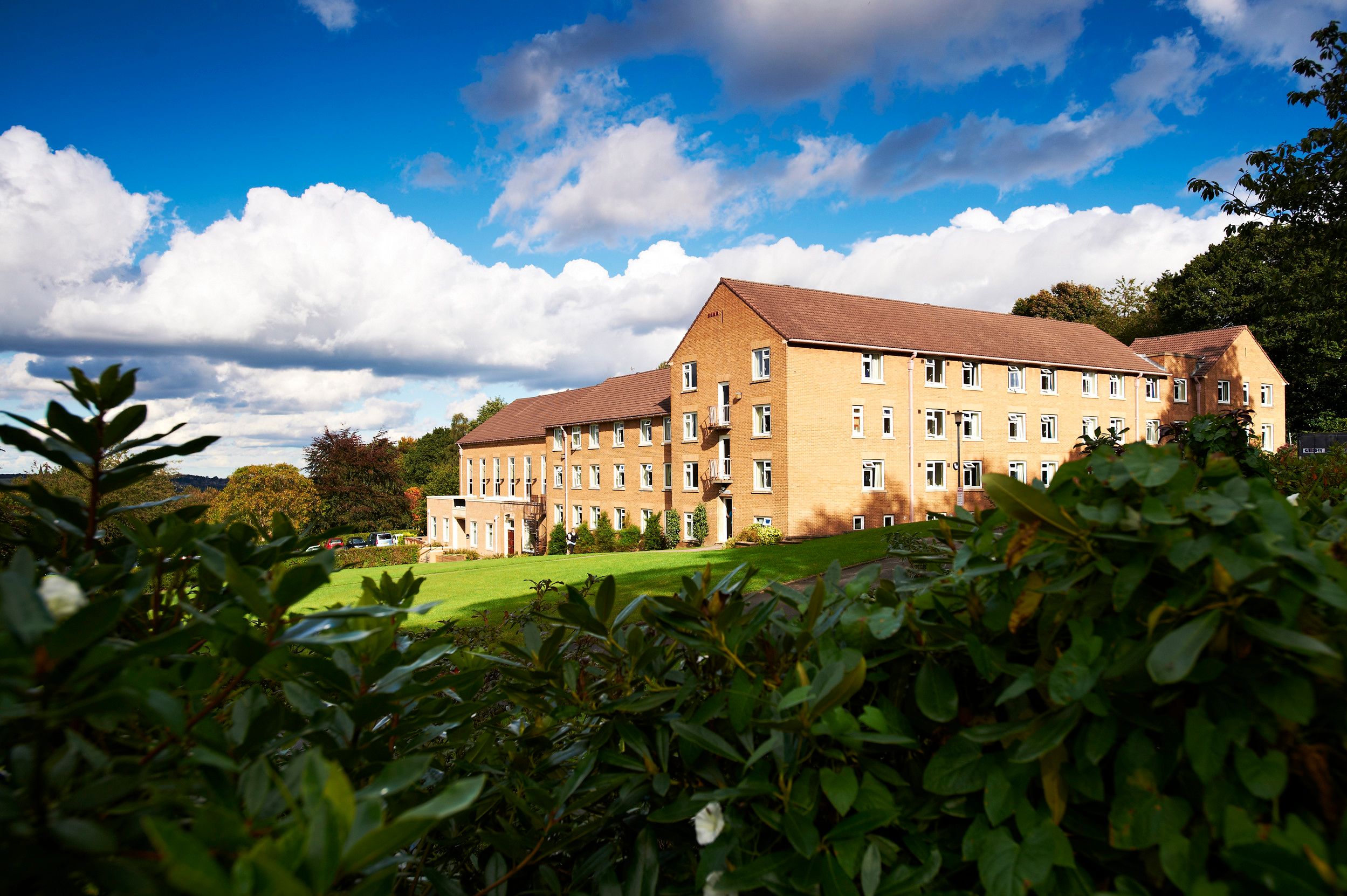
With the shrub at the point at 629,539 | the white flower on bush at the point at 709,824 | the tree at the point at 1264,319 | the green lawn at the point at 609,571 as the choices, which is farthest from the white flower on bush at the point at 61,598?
the tree at the point at 1264,319

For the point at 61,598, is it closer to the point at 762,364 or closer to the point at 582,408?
the point at 762,364

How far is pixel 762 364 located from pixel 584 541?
1458 centimetres

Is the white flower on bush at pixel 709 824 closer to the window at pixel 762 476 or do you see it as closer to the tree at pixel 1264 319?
the window at pixel 762 476

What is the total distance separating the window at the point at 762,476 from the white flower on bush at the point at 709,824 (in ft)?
110

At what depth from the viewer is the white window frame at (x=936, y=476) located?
1467 inches

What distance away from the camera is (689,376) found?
39.3 metres

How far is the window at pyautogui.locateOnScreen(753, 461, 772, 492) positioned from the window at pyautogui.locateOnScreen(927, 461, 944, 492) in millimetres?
8232

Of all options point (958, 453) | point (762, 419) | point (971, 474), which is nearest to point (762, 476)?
point (762, 419)

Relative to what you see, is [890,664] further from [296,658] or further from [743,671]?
[296,658]

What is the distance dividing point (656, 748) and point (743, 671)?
0.28m

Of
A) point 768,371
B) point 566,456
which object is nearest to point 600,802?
point 768,371

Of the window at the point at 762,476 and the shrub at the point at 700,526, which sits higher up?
the window at the point at 762,476

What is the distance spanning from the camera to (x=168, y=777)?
3.58ft

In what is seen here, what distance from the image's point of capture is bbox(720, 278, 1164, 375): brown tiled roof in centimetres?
3556
